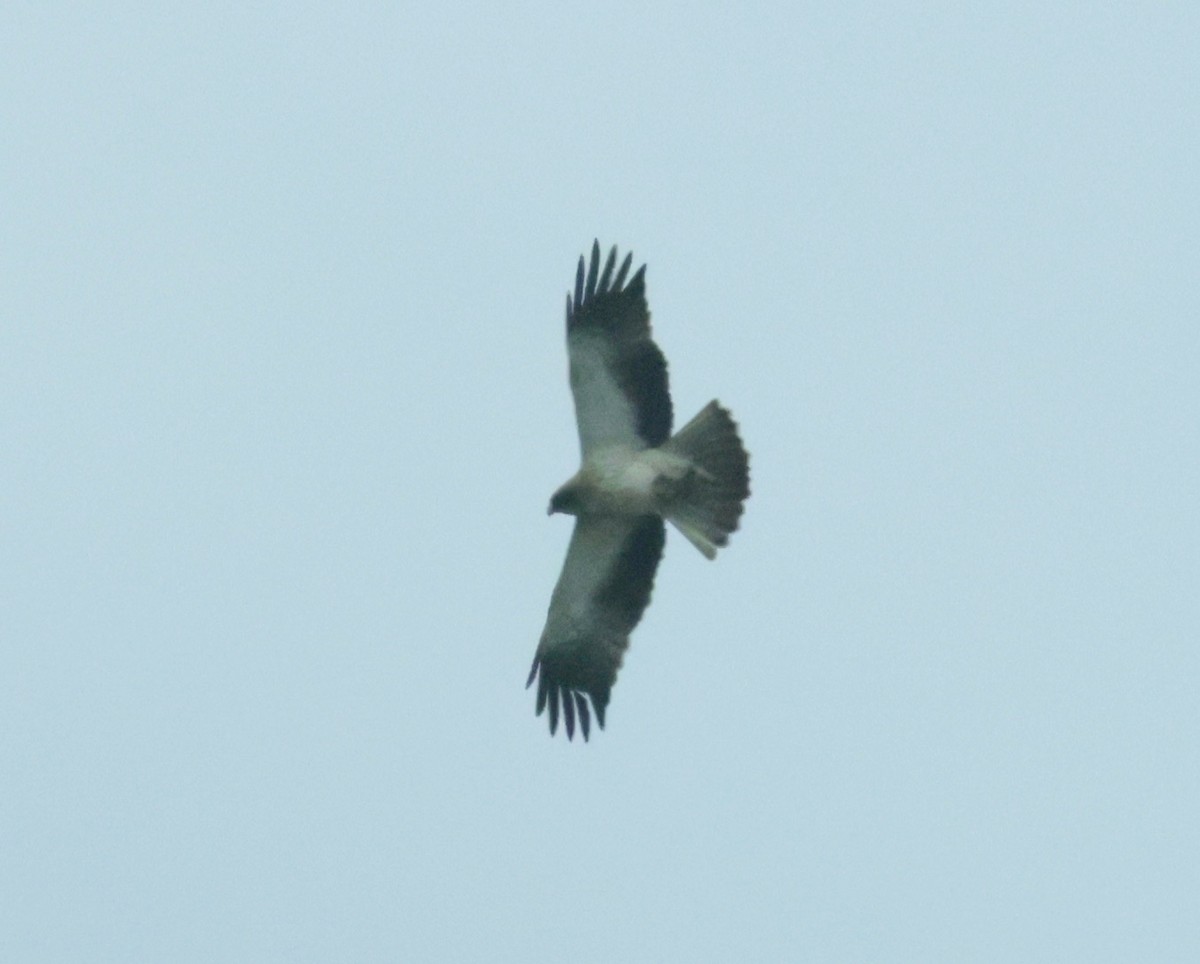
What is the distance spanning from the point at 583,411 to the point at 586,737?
6.30 ft

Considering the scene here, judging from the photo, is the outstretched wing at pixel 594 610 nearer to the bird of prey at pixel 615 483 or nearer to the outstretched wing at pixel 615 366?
the bird of prey at pixel 615 483

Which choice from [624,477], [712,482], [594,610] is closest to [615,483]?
[624,477]

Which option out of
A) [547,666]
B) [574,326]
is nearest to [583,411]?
[574,326]

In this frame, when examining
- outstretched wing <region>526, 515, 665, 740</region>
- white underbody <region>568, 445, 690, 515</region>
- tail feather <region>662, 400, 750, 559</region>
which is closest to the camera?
tail feather <region>662, 400, 750, 559</region>

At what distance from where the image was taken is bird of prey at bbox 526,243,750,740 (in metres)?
11.2

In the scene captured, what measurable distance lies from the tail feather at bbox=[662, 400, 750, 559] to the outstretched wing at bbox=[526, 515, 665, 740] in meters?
0.34

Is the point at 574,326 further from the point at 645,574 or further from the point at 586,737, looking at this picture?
the point at 586,737

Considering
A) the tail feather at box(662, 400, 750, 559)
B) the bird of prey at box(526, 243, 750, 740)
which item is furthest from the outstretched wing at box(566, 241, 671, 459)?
the tail feather at box(662, 400, 750, 559)

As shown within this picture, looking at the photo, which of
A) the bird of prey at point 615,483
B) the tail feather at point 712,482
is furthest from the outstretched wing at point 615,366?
the tail feather at point 712,482

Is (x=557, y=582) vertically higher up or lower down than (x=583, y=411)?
lower down

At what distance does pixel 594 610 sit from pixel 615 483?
840 mm

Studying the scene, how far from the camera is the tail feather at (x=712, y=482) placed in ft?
36.6

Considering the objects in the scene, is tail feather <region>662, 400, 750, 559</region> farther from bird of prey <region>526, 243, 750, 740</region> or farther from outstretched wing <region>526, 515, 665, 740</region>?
outstretched wing <region>526, 515, 665, 740</region>

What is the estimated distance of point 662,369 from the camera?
11.6 m
